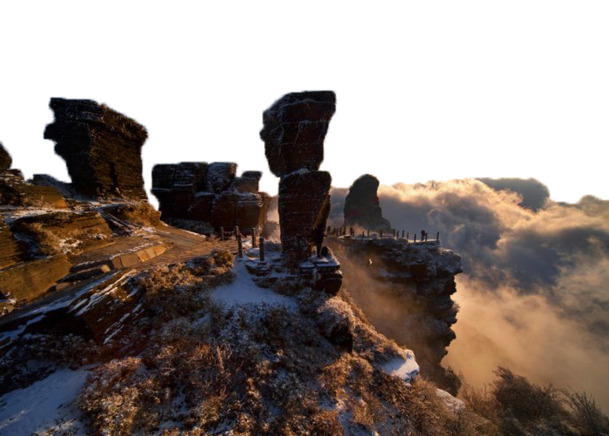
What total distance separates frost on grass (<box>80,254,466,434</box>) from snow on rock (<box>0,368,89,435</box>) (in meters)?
0.32

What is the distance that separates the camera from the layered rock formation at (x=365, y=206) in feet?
182

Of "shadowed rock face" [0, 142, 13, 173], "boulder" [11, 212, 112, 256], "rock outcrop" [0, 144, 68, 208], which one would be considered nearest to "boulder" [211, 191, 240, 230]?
"boulder" [11, 212, 112, 256]

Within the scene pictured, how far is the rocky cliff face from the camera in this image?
26.0 metres

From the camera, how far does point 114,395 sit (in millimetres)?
4809

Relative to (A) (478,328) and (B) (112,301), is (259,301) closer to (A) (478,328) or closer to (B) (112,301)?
(B) (112,301)

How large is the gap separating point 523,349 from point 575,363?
9177 mm

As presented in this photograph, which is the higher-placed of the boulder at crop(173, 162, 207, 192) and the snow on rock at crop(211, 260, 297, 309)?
the boulder at crop(173, 162, 207, 192)

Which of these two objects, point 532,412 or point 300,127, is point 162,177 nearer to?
point 300,127

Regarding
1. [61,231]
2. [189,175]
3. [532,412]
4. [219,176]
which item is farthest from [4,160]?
[532,412]

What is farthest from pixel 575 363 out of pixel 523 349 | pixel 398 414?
pixel 398 414

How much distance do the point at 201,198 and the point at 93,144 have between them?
11.9 metres

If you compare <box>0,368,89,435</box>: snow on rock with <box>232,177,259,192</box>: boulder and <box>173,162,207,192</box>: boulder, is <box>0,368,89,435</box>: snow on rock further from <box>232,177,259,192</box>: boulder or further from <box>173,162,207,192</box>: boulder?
<box>232,177,259,192</box>: boulder

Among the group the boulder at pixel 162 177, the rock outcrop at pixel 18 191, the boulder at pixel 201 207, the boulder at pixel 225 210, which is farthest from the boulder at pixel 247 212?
the rock outcrop at pixel 18 191

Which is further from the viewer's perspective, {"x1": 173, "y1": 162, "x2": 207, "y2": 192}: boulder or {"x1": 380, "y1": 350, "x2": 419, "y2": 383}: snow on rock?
{"x1": 173, "y1": 162, "x2": 207, "y2": 192}: boulder
